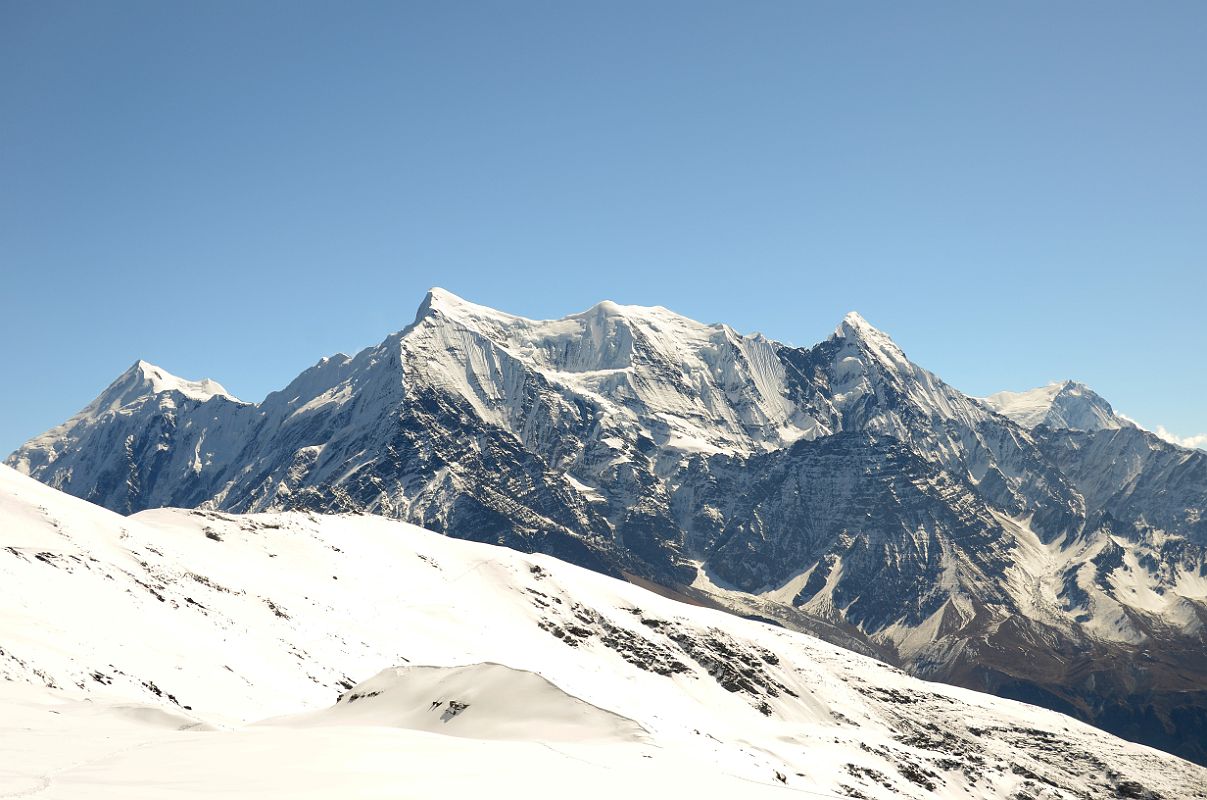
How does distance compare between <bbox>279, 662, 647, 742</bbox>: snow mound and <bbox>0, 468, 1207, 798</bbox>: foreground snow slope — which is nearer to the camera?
<bbox>0, 468, 1207, 798</bbox>: foreground snow slope

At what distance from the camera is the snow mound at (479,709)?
53062mm

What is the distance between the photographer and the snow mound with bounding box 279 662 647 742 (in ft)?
174

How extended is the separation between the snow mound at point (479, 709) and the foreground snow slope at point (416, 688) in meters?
0.22

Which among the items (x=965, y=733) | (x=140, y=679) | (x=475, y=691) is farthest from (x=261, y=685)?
(x=965, y=733)

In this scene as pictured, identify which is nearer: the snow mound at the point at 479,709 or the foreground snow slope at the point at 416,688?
the foreground snow slope at the point at 416,688

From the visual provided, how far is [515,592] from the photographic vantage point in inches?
5910

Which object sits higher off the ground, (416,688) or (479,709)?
(479,709)

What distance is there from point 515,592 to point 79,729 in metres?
107

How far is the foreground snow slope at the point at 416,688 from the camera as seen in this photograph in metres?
38.5

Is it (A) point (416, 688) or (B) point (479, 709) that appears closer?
(B) point (479, 709)

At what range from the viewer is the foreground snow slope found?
1515 inches

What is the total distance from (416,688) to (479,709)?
8.62m

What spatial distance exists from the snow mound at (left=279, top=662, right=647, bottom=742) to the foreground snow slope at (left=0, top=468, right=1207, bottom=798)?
22 centimetres

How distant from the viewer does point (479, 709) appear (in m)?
57.1
